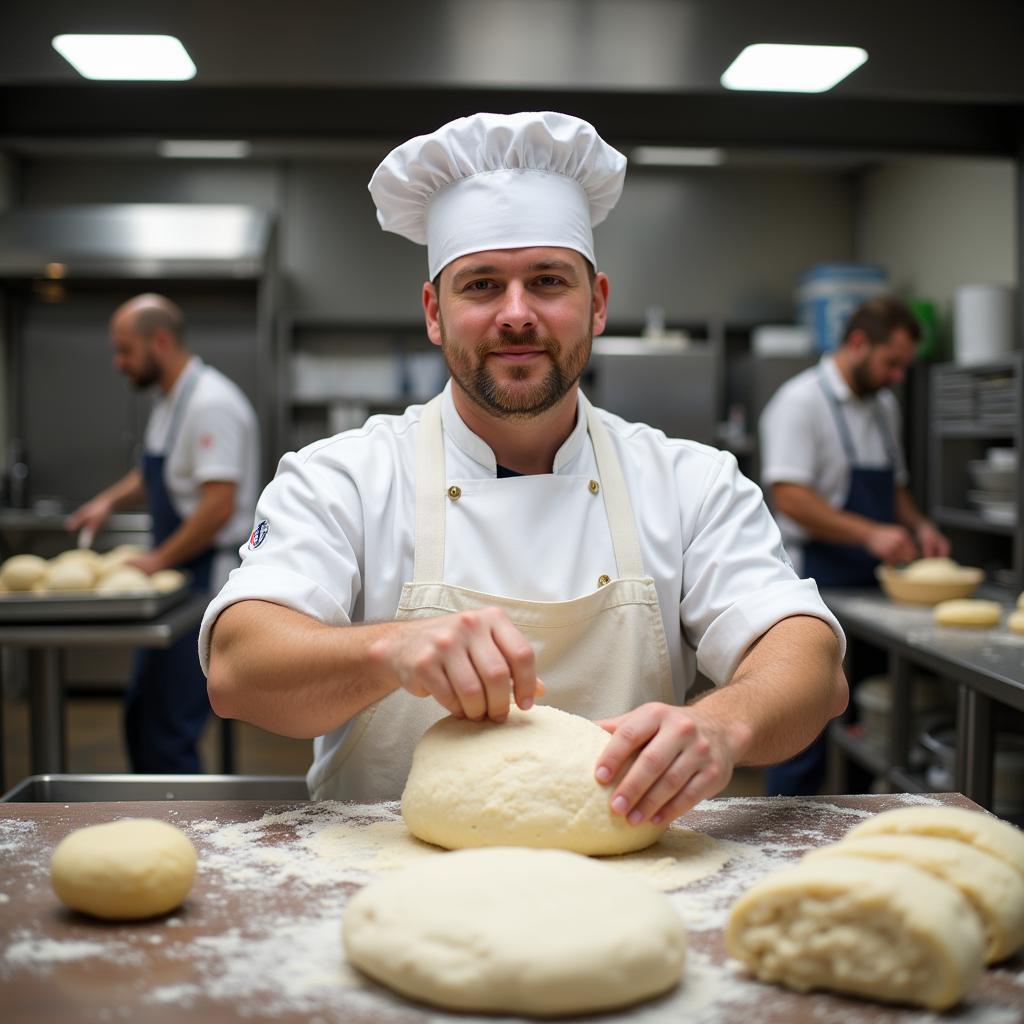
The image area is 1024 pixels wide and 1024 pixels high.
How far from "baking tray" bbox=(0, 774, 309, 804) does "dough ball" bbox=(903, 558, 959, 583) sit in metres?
1.88

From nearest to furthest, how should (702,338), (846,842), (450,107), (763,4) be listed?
(846,842) → (763,4) → (450,107) → (702,338)

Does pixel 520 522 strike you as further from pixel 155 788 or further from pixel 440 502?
pixel 155 788

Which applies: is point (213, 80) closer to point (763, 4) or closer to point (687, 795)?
point (763, 4)

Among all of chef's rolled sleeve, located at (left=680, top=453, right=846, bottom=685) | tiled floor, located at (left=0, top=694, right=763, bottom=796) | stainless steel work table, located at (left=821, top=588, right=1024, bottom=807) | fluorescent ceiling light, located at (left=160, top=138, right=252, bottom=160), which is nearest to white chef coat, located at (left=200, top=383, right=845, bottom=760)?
chef's rolled sleeve, located at (left=680, top=453, right=846, bottom=685)

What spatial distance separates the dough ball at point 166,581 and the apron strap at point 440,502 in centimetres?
151

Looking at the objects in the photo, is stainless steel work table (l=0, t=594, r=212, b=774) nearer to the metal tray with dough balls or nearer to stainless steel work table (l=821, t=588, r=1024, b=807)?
the metal tray with dough balls

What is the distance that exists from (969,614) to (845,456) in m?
1.06

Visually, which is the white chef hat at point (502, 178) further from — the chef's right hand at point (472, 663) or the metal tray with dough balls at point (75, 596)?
the metal tray with dough balls at point (75, 596)

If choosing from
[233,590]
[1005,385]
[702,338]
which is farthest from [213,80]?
[702,338]

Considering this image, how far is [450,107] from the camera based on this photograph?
278cm

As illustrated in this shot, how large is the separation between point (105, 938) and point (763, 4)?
88.9 inches

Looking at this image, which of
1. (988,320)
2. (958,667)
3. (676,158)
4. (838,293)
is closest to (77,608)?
(958,667)

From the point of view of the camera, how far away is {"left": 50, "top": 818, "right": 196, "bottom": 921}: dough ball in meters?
0.91

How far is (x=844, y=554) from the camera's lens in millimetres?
3553
